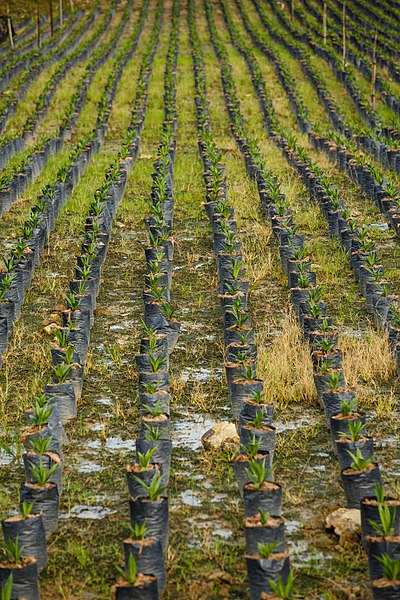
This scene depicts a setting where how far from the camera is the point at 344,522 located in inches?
191

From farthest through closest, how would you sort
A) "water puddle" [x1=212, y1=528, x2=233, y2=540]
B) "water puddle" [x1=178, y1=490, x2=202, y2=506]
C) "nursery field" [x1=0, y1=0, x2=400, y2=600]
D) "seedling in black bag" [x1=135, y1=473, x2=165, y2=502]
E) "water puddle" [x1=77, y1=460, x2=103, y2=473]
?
"water puddle" [x1=77, y1=460, x2=103, y2=473]
"water puddle" [x1=178, y1=490, x2=202, y2=506]
"water puddle" [x1=212, y1=528, x2=233, y2=540]
"seedling in black bag" [x1=135, y1=473, x2=165, y2=502]
"nursery field" [x1=0, y1=0, x2=400, y2=600]

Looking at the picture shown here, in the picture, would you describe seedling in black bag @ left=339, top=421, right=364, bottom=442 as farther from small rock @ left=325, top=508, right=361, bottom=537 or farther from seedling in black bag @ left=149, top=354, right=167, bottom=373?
seedling in black bag @ left=149, top=354, right=167, bottom=373

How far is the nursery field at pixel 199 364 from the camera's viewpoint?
4578mm

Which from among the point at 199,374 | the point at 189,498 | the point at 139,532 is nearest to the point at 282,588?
the point at 139,532

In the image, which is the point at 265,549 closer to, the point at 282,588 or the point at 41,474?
the point at 282,588

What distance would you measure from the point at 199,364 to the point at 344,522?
103 inches

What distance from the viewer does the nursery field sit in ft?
15.0

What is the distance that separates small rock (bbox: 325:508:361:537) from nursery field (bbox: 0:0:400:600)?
0.01 meters

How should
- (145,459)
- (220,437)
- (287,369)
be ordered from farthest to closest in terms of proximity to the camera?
(287,369) < (220,437) < (145,459)

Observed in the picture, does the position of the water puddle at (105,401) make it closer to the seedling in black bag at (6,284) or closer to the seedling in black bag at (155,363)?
the seedling in black bag at (155,363)

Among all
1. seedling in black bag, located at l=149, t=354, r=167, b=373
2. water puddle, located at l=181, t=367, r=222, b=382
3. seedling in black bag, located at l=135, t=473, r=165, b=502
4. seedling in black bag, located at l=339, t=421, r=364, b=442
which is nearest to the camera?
seedling in black bag, located at l=135, t=473, r=165, b=502

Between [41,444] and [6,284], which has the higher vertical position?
[41,444]

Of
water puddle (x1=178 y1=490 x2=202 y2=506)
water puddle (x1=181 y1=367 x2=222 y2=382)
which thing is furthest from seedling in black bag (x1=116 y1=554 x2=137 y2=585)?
water puddle (x1=181 y1=367 x2=222 y2=382)

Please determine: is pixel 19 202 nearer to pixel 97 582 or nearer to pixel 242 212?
pixel 242 212
